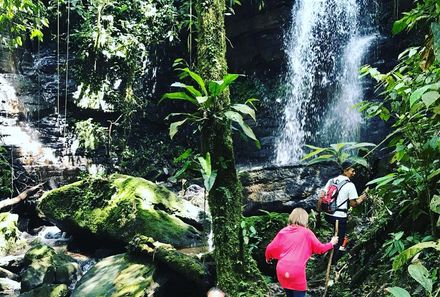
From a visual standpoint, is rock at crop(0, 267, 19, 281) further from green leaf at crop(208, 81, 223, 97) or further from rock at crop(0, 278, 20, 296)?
green leaf at crop(208, 81, 223, 97)

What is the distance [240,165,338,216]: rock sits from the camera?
9.02 meters

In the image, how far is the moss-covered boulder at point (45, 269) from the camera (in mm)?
6641

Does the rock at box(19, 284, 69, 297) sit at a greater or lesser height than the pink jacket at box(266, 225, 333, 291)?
lesser

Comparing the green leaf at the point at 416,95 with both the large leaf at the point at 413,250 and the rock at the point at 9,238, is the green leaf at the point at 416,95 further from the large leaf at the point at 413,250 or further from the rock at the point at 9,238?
the rock at the point at 9,238

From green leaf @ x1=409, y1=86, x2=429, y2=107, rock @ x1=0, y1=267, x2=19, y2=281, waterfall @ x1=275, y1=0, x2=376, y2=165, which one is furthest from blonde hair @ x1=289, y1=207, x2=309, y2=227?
waterfall @ x1=275, y1=0, x2=376, y2=165

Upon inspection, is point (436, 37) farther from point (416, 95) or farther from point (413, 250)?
point (413, 250)

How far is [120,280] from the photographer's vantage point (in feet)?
17.2

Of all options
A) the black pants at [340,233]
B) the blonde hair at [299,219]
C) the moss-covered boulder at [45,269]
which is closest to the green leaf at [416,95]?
the blonde hair at [299,219]

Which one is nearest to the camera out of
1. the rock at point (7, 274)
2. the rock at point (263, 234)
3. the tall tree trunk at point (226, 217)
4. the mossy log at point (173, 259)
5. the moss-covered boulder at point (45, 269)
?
the tall tree trunk at point (226, 217)

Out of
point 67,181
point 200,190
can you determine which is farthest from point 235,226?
point 67,181

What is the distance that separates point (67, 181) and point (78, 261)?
18.3 feet

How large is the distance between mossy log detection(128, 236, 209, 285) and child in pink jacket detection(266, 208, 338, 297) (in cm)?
140

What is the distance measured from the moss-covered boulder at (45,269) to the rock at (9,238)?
199 centimetres

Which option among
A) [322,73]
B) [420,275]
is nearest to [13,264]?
[420,275]
